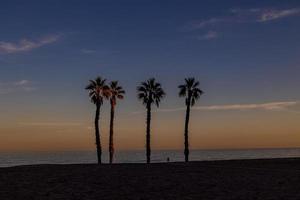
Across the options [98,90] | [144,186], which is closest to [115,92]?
[98,90]

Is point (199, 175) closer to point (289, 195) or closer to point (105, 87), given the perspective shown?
point (289, 195)

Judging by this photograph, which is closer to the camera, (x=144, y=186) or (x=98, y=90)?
(x=144, y=186)

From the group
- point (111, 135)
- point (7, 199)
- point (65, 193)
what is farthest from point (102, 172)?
point (111, 135)

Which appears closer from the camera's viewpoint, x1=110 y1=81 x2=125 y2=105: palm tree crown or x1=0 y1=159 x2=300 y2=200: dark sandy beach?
x1=0 y1=159 x2=300 y2=200: dark sandy beach

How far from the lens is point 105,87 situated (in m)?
71.8

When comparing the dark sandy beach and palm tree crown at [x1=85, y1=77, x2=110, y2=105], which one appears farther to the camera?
palm tree crown at [x1=85, y1=77, x2=110, y2=105]

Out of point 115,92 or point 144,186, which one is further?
point 115,92

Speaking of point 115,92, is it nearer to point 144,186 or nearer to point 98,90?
point 98,90

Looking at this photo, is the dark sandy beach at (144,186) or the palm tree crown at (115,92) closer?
the dark sandy beach at (144,186)

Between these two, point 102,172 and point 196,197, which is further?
point 102,172

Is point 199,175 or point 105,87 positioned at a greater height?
point 105,87

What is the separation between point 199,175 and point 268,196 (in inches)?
418

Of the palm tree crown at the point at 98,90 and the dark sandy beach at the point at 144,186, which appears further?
the palm tree crown at the point at 98,90

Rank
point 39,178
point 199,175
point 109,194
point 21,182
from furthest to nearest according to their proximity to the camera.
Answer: point 199,175, point 39,178, point 21,182, point 109,194
